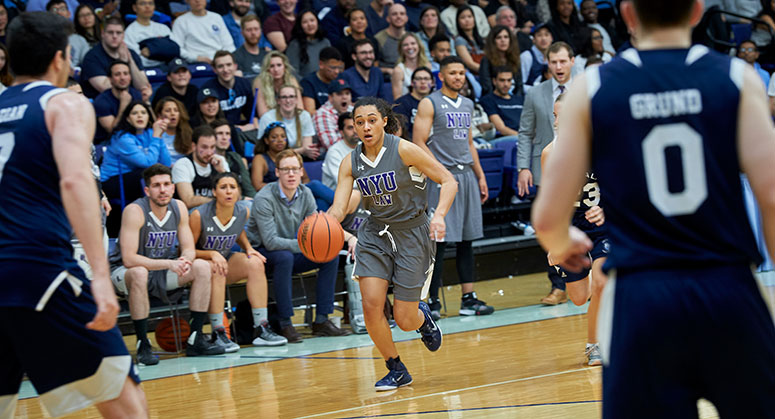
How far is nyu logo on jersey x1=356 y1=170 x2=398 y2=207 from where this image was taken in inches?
215

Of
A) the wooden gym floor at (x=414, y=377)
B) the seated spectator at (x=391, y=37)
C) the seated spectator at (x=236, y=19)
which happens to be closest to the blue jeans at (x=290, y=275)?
the wooden gym floor at (x=414, y=377)

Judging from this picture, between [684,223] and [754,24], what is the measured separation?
12100 millimetres

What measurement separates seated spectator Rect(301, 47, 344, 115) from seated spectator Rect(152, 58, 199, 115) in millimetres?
1313

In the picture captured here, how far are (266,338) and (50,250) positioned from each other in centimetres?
463

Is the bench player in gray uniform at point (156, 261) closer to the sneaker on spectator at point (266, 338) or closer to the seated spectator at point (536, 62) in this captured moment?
the sneaker on spectator at point (266, 338)

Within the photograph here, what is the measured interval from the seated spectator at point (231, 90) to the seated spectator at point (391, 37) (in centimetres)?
194

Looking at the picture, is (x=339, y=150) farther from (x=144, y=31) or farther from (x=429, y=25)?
(x=429, y=25)

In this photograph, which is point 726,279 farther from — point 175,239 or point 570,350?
point 175,239

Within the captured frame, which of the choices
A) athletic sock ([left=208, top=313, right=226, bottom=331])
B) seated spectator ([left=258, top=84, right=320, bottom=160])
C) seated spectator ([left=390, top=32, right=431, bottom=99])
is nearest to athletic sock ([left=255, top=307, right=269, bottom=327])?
athletic sock ([left=208, top=313, right=226, bottom=331])

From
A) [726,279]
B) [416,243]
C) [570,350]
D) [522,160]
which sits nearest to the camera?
[726,279]

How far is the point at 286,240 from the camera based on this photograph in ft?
24.9

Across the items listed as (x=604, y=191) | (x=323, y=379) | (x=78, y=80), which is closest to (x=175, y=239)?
(x=323, y=379)

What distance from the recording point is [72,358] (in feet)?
9.16

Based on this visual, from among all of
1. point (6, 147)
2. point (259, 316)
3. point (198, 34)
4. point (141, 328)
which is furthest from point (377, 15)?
point (6, 147)
